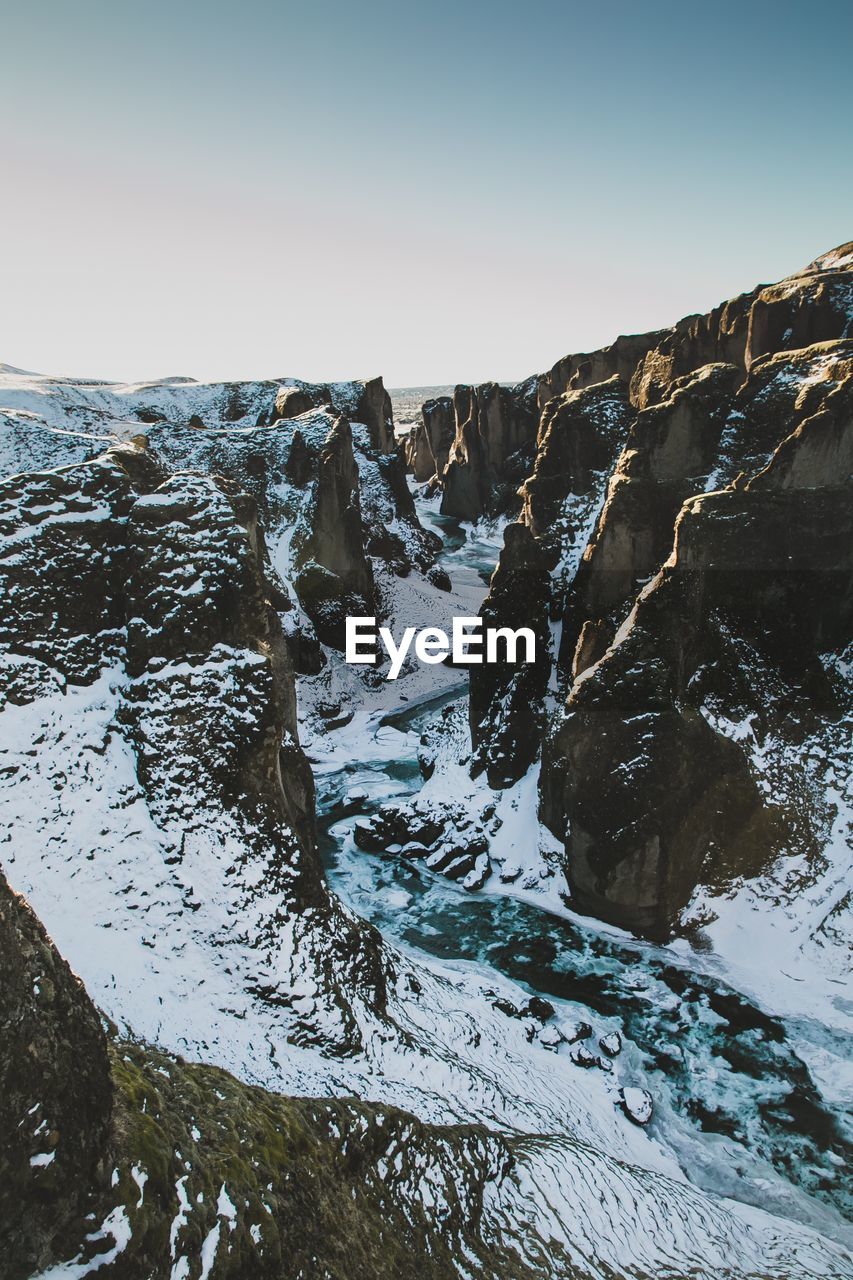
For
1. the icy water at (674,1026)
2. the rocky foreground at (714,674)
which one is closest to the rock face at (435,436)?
the rocky foreground at (714,674)

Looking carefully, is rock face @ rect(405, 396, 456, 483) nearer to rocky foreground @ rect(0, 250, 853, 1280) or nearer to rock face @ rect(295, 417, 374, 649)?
rock face @ rect(295, 417, 374, 649)

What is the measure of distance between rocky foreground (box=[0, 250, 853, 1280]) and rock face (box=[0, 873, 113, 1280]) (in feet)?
0.12

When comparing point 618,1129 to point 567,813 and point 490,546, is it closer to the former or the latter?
point 567,813

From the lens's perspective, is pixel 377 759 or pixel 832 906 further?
pixel 377 759

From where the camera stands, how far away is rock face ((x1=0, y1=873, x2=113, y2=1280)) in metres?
7.40

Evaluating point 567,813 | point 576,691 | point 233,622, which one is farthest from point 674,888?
point 233,622

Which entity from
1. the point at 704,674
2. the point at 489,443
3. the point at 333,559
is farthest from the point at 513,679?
the point at 489,443

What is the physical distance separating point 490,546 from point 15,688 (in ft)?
318

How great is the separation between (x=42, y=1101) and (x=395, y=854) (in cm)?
3275

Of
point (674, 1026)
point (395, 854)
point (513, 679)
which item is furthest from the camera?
point (513, 679)

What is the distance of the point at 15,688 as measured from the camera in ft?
71.9

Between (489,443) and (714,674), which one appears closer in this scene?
(714,674)

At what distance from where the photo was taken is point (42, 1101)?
7910mm

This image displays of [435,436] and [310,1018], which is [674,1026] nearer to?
[310,1018]
